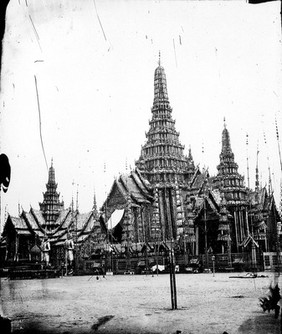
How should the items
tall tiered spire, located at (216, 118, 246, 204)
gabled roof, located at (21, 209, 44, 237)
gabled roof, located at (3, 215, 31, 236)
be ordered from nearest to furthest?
tall tiered spire, located at (216, 118, 246, 204), gabled roof, located at (3, 215, 31, 236), gabled roof, located at (21, 209, 44, 237)

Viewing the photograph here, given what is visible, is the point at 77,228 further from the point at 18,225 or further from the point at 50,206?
the point at 18,225

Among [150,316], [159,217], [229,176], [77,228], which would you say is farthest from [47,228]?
[150,316]

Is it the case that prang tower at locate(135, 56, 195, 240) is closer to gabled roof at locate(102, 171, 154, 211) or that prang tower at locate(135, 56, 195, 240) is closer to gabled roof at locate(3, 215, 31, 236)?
gabled roof at locate(102, 171, 154, 211)

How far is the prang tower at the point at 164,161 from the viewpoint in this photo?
32.6 metres

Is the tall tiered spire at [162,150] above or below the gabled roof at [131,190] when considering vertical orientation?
above

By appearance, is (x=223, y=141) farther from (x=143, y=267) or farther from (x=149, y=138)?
(x=143, y=267)

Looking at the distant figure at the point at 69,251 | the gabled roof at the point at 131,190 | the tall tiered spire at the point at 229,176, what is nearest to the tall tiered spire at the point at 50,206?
the gabled roof at the point at 131,190

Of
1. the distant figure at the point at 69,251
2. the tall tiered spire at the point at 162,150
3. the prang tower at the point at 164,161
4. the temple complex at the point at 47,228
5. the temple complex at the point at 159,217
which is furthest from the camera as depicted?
the tall tiered spire at the point at 162,150

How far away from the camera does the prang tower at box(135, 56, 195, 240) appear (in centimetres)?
3256

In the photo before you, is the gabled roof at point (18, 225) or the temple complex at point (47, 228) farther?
the gabled roof at point (18, 225)

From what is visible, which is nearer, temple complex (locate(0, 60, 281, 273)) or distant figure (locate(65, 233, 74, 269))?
temple complex (locate(0, 60, 281, 273))

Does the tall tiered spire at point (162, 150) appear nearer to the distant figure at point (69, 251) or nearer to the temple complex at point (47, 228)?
the temple complex at point (47, 228)

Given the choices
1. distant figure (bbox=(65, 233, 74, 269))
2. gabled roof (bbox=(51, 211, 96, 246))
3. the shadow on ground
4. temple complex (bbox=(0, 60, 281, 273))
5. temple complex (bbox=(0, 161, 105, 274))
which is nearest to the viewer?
the shadow on ground

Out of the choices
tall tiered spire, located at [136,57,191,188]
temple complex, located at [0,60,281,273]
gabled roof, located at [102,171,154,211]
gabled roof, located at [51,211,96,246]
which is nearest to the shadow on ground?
temple complex, located at [0,60,281,273]
